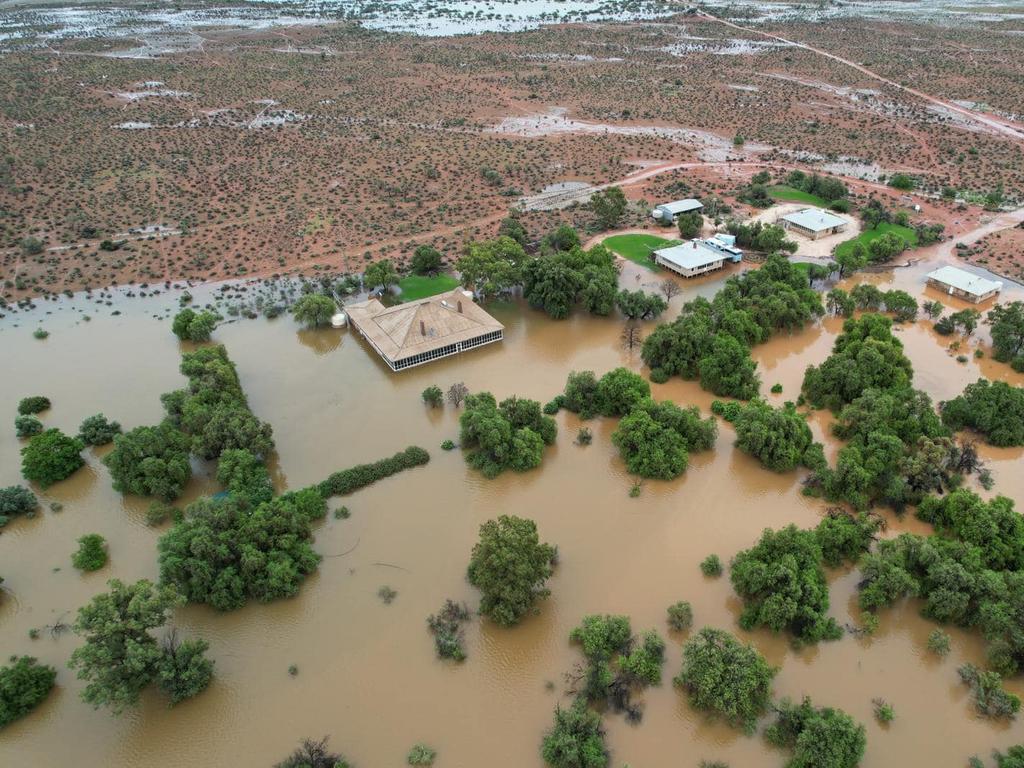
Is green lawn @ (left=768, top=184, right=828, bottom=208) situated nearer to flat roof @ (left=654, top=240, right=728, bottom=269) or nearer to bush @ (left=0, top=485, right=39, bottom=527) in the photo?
flat roof @ (left=654, top=240, right=728, bottom=269)

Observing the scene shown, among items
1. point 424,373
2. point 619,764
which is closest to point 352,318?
point 424,373

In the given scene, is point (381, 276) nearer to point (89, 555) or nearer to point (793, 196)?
point (89, 555)

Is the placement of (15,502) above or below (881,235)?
above

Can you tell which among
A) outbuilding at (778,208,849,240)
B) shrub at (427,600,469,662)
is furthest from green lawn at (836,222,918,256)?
shrub at (427,600,469,662)

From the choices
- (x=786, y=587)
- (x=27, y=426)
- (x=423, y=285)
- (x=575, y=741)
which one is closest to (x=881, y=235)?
(x=423, y=285)

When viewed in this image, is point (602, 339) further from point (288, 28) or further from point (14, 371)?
point (288, 28)
